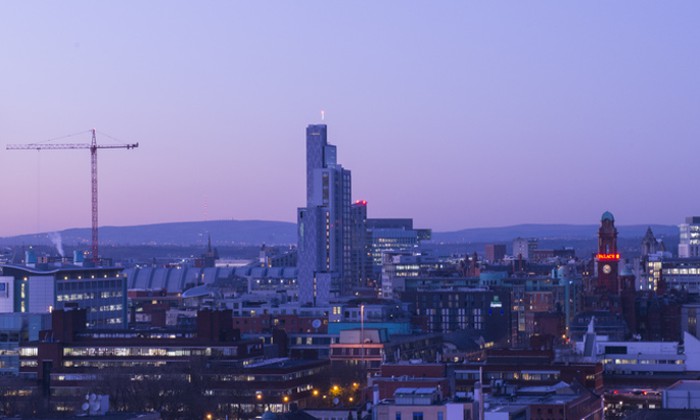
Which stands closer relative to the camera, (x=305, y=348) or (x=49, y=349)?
(x=49, y=349)

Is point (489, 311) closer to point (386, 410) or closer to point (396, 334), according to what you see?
point (396, 334)

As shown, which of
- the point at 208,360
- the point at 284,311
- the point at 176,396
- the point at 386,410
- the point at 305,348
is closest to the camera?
the point at 386,410

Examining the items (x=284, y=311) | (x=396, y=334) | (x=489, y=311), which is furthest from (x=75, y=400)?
(x=489, y=311)

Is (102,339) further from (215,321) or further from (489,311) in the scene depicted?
(489,311)

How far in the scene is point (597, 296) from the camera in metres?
194

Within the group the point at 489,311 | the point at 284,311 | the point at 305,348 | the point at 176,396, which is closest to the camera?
the point at 176,396

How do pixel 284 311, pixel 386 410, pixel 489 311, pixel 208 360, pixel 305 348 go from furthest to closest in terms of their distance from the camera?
pixel 489 311, pixel 284 311, pixel 305 348, pixel 208 360, pixel 386 410

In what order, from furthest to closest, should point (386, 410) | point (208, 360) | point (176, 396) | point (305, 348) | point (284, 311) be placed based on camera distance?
1. point (284, 311)
2. point (305, 348)
3. point (208, 360)
4. point (176, 396)
5. point (386, 410)

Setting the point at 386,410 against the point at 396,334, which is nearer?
the point at 386,410

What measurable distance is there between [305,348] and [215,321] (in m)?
16.3

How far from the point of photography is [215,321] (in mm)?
131375

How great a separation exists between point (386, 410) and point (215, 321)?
1807 inches

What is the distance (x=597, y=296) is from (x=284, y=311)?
127 feet

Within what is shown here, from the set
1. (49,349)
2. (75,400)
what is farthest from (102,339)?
(75,400)
